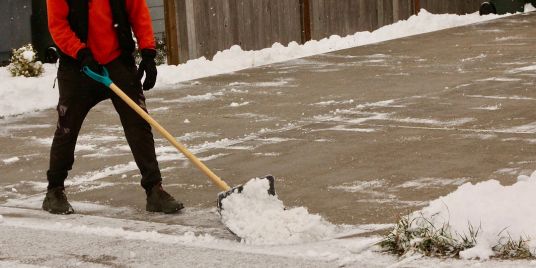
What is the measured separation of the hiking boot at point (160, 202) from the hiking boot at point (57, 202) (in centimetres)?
52

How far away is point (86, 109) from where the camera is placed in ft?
24.7

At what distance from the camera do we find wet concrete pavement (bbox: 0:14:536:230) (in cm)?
762

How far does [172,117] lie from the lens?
1121cm

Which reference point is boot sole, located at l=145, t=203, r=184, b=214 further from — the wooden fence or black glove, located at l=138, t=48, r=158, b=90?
the wooden fence

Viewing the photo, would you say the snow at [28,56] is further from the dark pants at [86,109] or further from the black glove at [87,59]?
the black glove at [87,59]

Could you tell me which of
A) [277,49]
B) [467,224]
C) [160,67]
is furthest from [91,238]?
[277,49]

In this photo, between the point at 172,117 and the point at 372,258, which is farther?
the point at 172,117

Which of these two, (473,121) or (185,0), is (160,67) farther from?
(473,121)

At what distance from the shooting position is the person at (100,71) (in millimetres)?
7234

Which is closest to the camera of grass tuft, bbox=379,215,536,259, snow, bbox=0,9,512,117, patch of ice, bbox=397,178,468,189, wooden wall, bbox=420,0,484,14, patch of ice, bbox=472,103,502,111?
grass tuft, bbox=379,215,536,259

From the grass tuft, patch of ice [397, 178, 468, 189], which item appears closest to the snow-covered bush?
patch of ice [397, 178, 468, 189]

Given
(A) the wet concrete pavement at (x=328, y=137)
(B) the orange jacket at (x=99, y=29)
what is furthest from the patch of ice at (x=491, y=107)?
(B) the orange jacket at (x=99, y=29)

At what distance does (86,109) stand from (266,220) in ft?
5.75

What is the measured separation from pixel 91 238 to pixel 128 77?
1.21m
